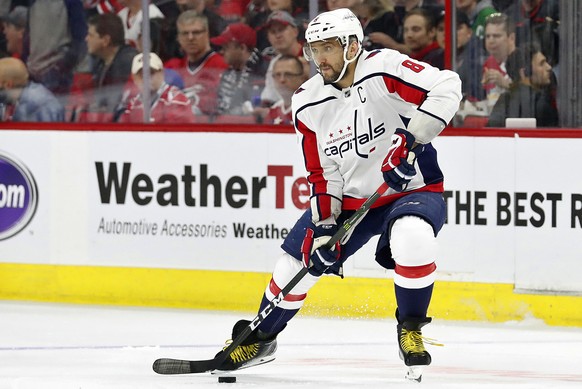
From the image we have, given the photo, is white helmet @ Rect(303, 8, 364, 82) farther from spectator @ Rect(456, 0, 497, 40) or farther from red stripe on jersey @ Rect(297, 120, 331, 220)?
spectator @ Rect(456, 0, 497, 40)

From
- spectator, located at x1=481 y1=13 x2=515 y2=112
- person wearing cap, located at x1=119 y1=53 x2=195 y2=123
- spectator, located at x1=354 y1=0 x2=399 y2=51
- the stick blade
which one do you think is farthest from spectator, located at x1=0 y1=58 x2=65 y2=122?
the stick blade

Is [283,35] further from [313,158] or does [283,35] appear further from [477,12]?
[313,158]

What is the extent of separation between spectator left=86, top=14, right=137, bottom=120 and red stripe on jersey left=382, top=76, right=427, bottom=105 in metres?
2.44

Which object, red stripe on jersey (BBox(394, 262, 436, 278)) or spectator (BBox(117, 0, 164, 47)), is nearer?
red stripe on jersey (BBox(394, 262, 436, 278))

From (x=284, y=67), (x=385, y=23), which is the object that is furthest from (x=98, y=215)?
(x=385, y=23)

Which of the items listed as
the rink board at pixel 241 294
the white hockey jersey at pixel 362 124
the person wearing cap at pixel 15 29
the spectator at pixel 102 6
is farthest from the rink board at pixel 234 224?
the white hockey jersey at pixel 362 124

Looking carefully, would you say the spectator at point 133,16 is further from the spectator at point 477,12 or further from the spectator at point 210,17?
the spectator at point 477,12

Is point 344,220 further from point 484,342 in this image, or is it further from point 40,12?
point 40,12

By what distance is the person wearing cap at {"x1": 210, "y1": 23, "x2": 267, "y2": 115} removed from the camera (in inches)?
238

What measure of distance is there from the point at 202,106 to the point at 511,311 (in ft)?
5.62

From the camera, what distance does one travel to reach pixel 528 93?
558cm

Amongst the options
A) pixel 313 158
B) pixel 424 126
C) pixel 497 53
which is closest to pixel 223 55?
pixel 497 53

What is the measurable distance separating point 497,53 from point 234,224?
4.46 feet

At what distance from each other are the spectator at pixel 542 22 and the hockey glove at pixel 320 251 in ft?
5.87
